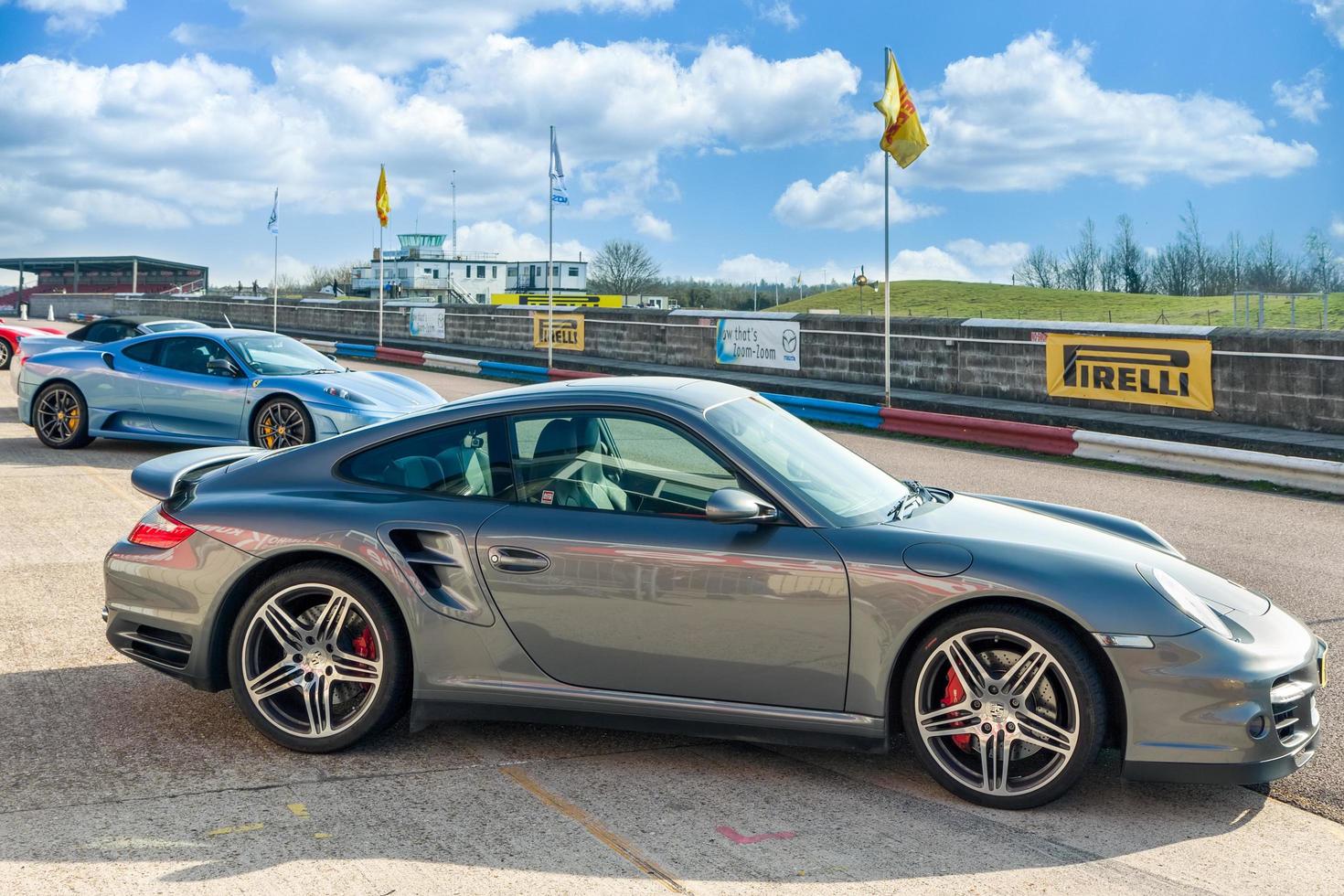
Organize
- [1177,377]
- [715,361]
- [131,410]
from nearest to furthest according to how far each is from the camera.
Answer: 1. [131,410]
2. [1177,377]
3. [715,361]

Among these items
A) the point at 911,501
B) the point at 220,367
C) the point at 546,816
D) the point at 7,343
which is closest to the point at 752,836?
the point at 546,816

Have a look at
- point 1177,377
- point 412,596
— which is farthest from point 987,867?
point 1177,377

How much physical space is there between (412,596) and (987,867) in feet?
7.06

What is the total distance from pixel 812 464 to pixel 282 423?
8845 millimetres

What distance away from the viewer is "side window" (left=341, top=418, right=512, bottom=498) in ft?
15.5

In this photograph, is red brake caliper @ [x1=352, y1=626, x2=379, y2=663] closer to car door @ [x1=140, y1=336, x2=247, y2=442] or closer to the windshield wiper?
the windshield wiper

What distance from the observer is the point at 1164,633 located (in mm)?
4039

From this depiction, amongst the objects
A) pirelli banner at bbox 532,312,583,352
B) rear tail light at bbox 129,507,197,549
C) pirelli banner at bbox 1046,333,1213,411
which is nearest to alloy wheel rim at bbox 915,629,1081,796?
rear tail light at bbox 129,507,197,549

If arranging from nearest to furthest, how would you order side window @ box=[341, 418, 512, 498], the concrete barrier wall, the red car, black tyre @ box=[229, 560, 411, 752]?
black tyre @ box=[229, 560, 411, 752], side window @ box=[341, 418, 512, 498], the concrete barrier wall, the red car

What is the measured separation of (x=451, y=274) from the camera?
4547 inches

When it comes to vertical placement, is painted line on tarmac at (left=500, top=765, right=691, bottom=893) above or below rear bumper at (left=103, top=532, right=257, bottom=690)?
below

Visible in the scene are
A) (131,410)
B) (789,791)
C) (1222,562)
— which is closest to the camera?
(789,791)

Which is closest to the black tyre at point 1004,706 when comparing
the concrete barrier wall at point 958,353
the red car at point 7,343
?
the concrete barrier wall at point 958,353

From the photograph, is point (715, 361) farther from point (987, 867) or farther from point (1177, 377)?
point (987, 867)
